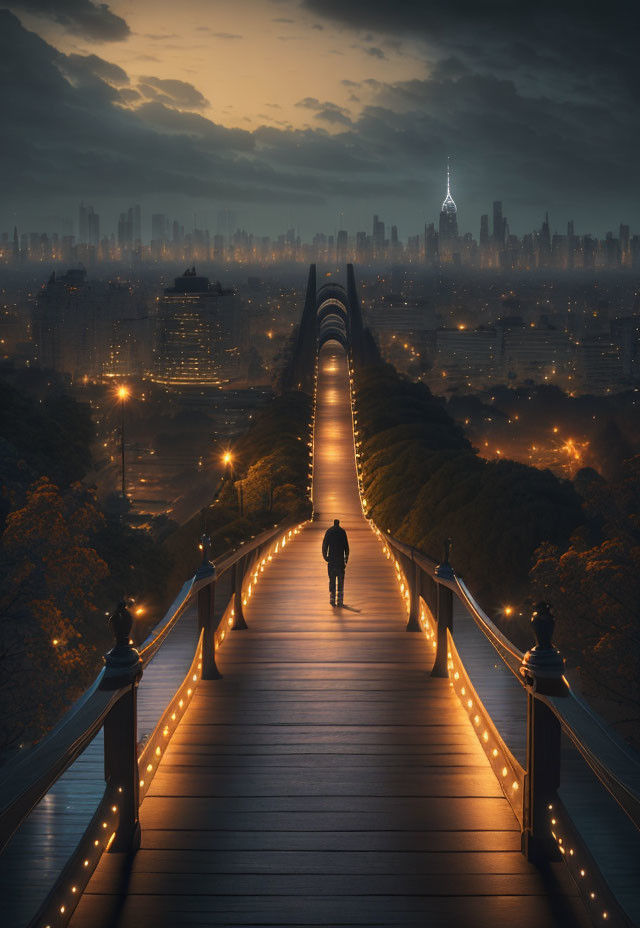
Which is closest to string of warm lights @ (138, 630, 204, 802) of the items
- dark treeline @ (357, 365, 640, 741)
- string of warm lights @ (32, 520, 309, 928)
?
string of warm lights @ (32, 520, 309, 928)

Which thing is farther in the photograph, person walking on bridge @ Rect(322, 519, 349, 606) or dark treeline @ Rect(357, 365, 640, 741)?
dark treeline @ Rect(357, 365, 640, 741)

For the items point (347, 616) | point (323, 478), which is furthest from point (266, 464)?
point (347, 616)

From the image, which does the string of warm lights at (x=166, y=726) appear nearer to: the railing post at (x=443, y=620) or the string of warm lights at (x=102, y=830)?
the string of warm lights at (x=102, y=830)

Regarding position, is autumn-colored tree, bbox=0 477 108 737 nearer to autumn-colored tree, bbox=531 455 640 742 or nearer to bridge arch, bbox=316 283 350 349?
autumn-colored tree, bbox=531 455 640 742

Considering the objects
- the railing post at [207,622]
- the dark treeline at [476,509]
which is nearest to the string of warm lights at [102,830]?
the railing post at [207,622]

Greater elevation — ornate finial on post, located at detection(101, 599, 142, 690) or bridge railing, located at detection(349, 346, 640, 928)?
ornate finial on post, located at detection(101, 599, 142, 690)

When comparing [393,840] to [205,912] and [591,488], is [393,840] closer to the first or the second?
[205,912]
